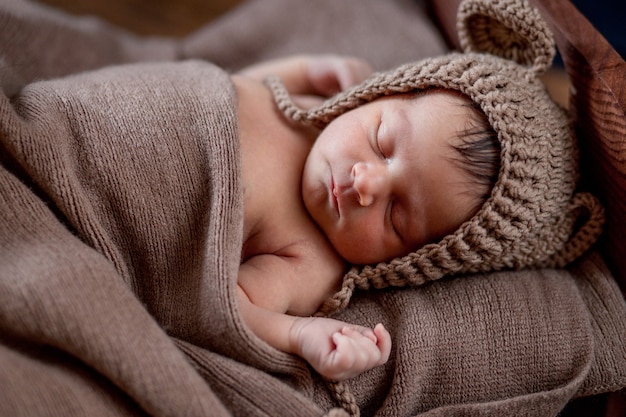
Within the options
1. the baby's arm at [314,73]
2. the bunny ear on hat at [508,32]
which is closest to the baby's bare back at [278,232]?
the baby's arm at [314,73]

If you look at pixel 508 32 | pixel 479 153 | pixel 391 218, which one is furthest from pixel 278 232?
pixel 508 32

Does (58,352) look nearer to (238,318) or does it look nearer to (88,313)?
(88,313)

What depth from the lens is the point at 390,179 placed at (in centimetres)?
104

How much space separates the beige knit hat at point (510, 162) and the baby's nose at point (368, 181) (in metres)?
0.14

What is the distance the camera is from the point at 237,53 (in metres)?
1.65

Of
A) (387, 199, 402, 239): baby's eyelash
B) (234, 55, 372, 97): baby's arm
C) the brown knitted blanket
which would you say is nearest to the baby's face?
(387, 199, 402, 239): baby's eyelash

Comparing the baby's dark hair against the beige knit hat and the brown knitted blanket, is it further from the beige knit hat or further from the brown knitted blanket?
the brown knitted blanket

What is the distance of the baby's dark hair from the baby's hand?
0.30m

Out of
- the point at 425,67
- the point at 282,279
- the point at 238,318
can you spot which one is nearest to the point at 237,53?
the point at 425,67

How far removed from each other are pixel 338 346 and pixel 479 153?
40cm

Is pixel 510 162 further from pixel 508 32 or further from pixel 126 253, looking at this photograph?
pixel 126 253

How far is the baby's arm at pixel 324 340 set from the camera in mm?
892

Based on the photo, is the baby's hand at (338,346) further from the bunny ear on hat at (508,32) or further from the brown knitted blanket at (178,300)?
the bunny ear on hat at (508,32)

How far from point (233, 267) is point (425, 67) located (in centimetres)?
50
